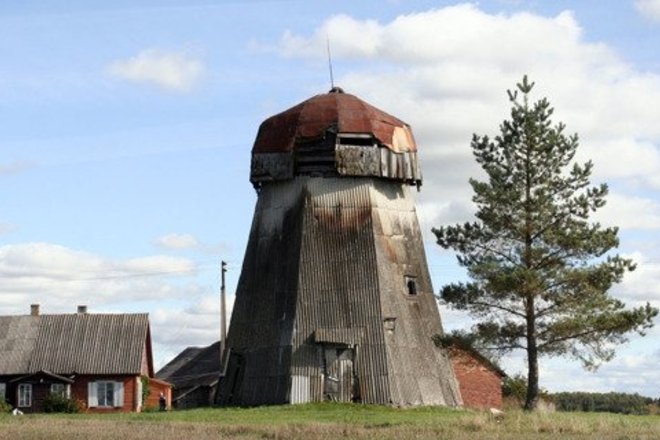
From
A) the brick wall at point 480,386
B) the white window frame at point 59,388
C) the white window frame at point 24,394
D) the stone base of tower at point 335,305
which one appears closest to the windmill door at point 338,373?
the stone base of tower at point 335,305

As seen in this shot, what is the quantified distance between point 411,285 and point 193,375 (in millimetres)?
20499

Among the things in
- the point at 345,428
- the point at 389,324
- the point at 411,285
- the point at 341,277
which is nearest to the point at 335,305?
the point at 341,277

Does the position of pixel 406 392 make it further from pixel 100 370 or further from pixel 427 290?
pixel 100 370

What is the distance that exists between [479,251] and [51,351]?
2487 centimetres

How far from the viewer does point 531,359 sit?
45.5m

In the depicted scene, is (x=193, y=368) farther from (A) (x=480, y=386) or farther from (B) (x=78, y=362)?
(A) (x=480, y=386)

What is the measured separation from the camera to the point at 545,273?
146 feet

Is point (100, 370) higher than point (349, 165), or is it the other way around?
point (349, 165)

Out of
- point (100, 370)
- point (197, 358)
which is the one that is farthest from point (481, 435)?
point (197, 358)

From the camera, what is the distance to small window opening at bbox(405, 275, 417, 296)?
52375 mm

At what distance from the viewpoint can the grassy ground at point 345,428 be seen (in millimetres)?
30500

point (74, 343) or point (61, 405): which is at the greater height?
point (74, 343)

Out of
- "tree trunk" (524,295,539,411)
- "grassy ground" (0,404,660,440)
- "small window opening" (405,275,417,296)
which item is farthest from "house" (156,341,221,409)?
"grassy ground" (0,404,660,440)

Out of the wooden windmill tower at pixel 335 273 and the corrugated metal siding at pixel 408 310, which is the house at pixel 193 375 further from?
the corrugated metal siding at pixel 408 310
